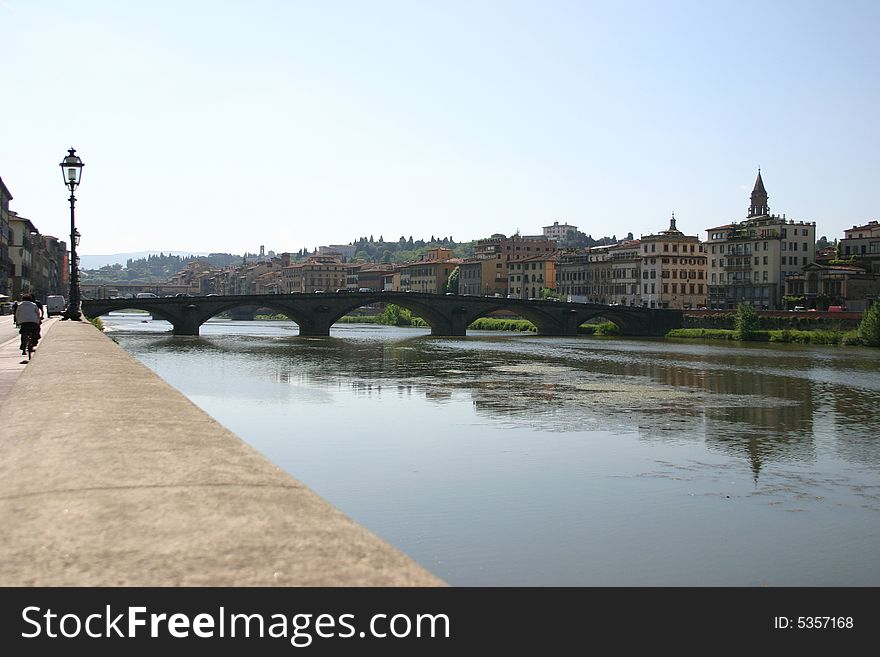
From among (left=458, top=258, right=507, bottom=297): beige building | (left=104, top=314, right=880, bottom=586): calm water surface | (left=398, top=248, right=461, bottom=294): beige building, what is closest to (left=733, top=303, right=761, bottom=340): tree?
(left=104, top=314, right=880, bottom=586): calm water surface

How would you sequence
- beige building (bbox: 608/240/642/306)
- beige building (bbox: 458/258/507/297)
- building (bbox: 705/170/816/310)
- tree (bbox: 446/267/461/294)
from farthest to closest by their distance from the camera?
1. tree (bbox: 446/267/461/294)
2. beige building (bbox: 458/258/507/297)
3. beige building (bbox: 608/240/642/306)
4. building (bbox: 705/170/816/310)

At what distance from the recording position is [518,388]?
34000mm

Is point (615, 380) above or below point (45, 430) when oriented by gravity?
below

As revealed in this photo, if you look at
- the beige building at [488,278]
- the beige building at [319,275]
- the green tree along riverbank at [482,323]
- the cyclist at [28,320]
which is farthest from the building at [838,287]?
the beige building at [319,275]

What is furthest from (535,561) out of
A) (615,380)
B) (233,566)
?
(615,380)

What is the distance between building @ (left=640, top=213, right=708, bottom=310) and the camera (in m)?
112

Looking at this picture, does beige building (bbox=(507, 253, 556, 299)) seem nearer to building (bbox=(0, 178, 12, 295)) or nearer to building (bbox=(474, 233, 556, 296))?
building (bbox=(474, 233, 556, 296))

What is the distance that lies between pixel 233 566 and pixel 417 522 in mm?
10011

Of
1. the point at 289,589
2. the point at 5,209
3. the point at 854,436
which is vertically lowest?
the point at 854,436

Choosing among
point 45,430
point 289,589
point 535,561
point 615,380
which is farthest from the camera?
point 615,380

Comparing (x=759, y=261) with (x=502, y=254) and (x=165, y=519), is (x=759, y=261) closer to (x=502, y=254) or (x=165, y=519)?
(x=502, y=254)

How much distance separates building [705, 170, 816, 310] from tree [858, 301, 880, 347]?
3068cm

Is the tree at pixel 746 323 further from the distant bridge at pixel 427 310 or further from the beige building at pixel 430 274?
the beige building at pixel 430 274

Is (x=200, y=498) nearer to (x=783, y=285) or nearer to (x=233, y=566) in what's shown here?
(x=233, y=566)
